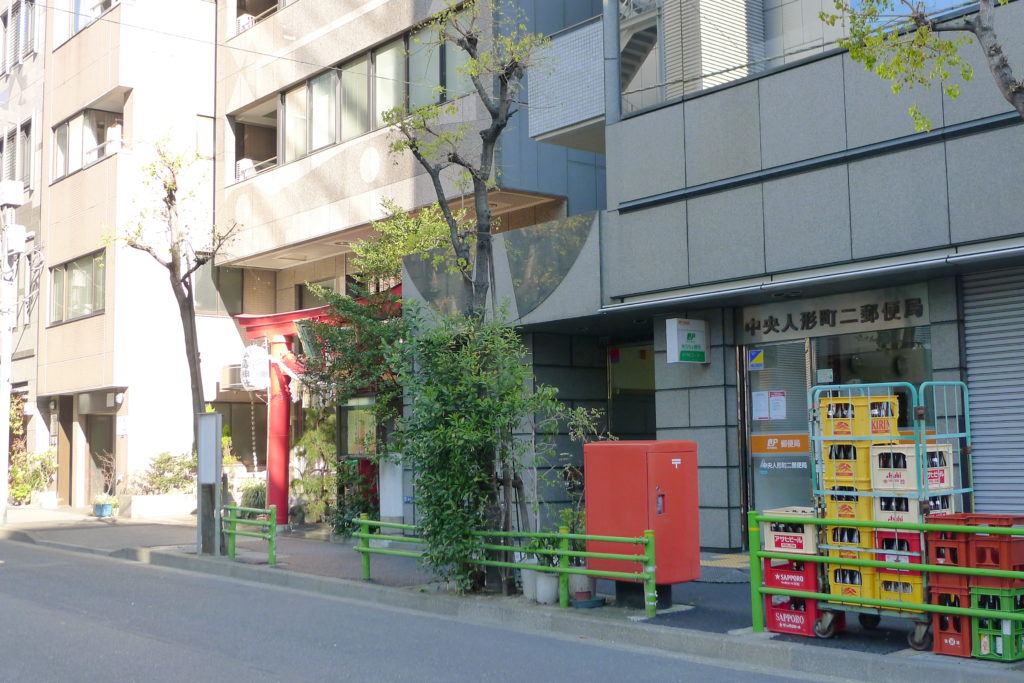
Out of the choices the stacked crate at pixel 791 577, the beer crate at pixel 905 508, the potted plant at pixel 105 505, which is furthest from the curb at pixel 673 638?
the potted plant at pixel 105 505

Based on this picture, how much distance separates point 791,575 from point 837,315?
212 inches

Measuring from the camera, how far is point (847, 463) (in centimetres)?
895

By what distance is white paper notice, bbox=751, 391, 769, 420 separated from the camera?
1450 cm

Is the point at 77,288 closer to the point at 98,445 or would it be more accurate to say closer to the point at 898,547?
the point at 98,445

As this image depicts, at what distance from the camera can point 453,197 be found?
21156 millimetres

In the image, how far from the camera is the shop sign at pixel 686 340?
14688 mm

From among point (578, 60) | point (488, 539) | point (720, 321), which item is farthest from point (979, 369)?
point (578, 60)

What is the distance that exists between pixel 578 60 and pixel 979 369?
25.2 ft

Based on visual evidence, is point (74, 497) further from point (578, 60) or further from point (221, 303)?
point (578, 60)

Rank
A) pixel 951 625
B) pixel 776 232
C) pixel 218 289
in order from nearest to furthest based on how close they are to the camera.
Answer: pixel 951 625 → pixel 776 232 → pixel 218 289

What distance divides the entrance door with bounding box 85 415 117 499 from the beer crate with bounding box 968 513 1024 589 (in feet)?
89.1

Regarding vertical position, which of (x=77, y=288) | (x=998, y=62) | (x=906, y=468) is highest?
(x=77, y=288)

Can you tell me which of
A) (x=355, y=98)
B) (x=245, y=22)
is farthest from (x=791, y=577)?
(x=245, y=22)

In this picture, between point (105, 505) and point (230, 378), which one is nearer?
point (105, 505)
